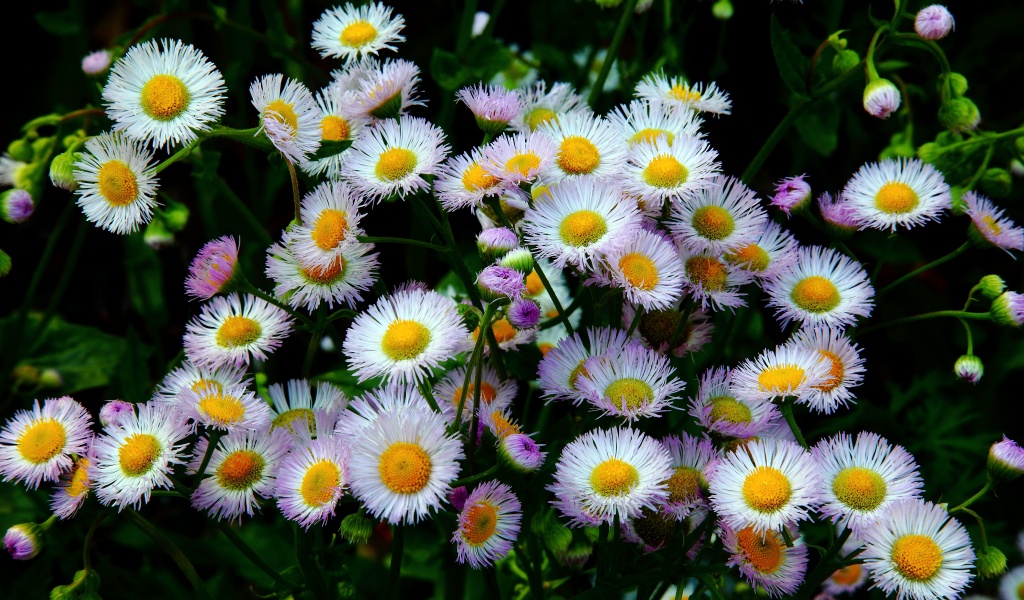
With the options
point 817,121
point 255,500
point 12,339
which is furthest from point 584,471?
point 12,339

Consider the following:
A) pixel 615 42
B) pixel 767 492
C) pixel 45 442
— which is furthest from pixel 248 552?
pixel 615 42

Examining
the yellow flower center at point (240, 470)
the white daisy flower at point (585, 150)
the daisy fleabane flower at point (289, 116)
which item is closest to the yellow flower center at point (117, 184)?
the daisy fleabane flower at point (289, 116)

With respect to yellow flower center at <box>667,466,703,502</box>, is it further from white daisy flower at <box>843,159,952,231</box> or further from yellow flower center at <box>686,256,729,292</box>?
white daisy flower at <box>843,159,952,231</box>

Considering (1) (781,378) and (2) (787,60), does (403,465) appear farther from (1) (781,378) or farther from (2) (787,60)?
(2) (787,60)

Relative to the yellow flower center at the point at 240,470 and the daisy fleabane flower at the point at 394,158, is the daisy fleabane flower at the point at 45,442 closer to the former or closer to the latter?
the yellow flower center at the point at 240,470

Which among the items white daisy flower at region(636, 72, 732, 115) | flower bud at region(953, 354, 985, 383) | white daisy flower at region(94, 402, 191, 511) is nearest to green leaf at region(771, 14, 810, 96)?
white daisy flower at region(636, 72, 732, 115)

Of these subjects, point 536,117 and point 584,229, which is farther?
point 536,117
